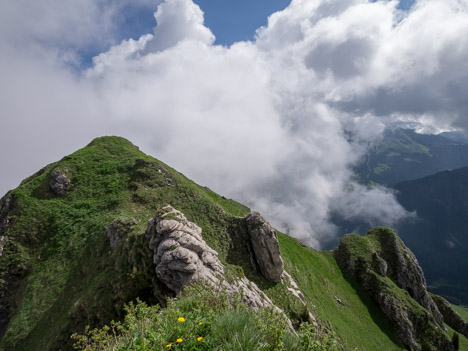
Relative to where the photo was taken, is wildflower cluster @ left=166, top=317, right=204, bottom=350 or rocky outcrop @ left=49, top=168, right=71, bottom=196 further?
rocky outcrop @ left=49, top=168, right=71, bottom=196

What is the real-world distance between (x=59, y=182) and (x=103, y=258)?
2461 cm

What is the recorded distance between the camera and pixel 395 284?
67.4 m

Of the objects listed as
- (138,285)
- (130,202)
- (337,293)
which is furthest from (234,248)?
(337,293)

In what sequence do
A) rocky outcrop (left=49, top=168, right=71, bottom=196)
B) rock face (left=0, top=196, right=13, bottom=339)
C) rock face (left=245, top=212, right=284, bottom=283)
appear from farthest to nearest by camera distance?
1. rocky outcrop (left=49, top=168, right=71, bottom=196)
2. rock face (left=245, top=212, right=284, bottom=283)
3. rock face (left=0, top=196, right=13, bottom=339)

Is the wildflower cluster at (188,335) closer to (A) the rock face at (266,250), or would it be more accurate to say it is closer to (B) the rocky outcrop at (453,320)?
(A) the rock face at (266,250)

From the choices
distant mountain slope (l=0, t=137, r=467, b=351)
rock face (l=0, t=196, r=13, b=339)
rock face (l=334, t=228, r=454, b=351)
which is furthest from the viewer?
rock face (l=334, t=228, r=454, b=351)

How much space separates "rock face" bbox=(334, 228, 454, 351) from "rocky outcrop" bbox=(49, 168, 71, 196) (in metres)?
68.9

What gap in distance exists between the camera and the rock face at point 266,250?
31202 millimetres

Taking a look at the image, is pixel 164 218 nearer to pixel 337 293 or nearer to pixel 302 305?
pixel 302 305

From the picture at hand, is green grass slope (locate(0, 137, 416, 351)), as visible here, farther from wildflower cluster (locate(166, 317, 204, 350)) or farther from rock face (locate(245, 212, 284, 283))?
wildflower cluster (locate(166, 317, 204, 350))

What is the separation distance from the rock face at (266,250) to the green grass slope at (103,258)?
4.37ft

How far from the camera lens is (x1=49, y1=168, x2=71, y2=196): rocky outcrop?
43.2 metres

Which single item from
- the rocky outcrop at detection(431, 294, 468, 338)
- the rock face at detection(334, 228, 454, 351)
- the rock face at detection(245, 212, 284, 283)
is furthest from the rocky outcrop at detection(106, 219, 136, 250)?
the rocky outcrop at detection(431, 294, 468, 338)

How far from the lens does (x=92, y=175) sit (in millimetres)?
46656
